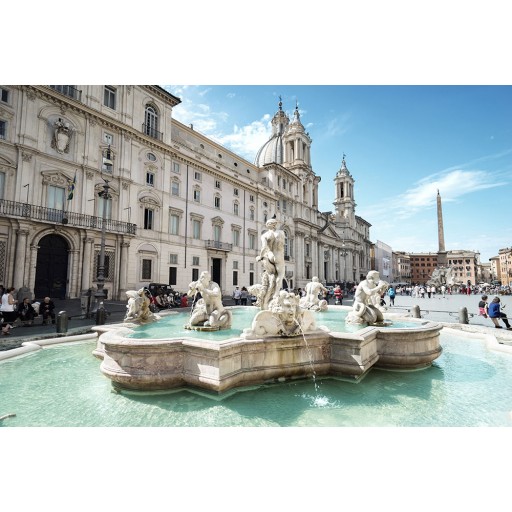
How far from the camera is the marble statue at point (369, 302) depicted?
19.7ft

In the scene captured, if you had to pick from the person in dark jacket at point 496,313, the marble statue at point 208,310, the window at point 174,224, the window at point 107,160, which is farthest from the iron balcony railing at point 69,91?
the person in dark jacket at point 496,313

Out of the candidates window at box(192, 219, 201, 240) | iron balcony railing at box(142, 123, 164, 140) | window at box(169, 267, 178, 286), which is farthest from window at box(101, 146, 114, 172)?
window at box(169, 267, 178, 286)

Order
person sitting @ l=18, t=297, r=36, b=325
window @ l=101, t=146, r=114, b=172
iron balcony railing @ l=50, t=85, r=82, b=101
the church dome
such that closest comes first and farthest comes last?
person sitting @ l=18, t=297, r=36, b=325 → window @ l=101, t=146, r=114, b=172 → iron balcony railing @ l=50, t=85, r=82, b=101 → the church dome

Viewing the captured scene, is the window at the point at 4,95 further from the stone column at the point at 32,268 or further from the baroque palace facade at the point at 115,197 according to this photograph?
the stone column at the point at 32,268

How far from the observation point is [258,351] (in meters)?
4.21

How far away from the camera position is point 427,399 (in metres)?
3.88

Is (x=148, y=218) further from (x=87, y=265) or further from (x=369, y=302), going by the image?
(x=369, y=302)

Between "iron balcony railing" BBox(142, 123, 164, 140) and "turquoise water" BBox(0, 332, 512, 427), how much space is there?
21.0m

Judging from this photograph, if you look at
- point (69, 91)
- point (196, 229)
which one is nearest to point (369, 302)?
point (69, 91)

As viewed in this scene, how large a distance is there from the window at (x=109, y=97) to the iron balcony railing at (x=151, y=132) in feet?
7.69

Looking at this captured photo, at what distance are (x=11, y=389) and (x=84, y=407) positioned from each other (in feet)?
4.30

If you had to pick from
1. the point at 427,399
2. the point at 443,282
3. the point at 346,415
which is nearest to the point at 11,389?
the point at 346,415

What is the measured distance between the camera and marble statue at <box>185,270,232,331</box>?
5.45m

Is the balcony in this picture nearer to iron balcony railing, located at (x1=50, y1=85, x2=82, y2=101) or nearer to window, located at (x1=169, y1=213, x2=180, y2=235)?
window, located at (x1=169, y1=213, x2=180, y2=235)
